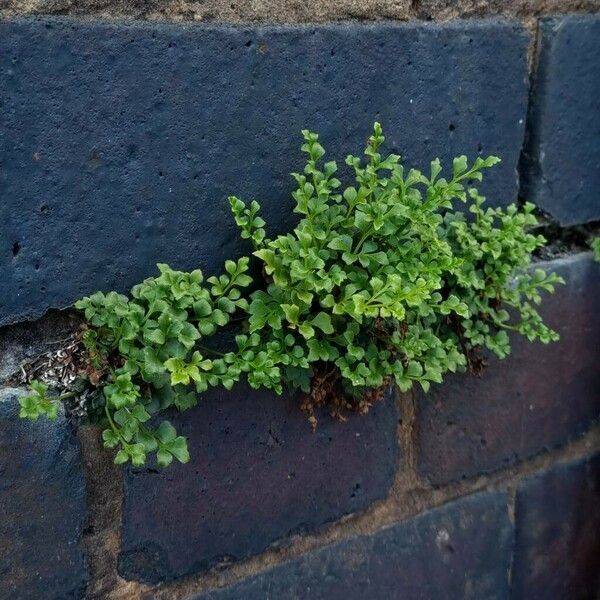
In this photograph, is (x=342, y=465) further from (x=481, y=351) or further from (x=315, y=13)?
(x=315, y=13)

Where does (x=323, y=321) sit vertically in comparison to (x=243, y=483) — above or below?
above

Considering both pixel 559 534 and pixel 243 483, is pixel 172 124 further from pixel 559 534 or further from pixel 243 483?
pixel 559 534

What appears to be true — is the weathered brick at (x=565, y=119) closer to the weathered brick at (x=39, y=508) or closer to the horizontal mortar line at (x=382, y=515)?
the horizontal mortar line at (x=382, y=515)

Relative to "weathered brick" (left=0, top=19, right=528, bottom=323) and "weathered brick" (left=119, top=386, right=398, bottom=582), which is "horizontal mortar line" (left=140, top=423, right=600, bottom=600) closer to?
"weathered brick" (left=119, top=386, right=398, bottom=582)

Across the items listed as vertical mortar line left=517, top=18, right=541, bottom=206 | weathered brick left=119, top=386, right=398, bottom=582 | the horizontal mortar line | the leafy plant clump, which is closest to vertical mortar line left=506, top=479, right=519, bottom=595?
the horizontal mortar line

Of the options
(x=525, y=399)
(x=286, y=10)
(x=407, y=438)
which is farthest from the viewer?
(x=525, y=399)

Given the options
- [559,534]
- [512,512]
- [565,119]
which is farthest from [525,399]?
[565,119]
